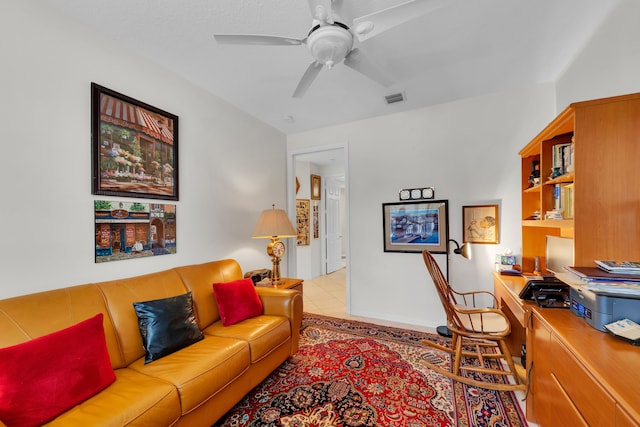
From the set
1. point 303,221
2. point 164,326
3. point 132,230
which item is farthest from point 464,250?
point 303,221

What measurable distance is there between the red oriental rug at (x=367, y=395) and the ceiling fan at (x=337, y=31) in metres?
2.30

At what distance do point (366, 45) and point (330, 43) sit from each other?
2.49ft

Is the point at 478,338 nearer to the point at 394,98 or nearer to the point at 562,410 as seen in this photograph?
the point at 562,410

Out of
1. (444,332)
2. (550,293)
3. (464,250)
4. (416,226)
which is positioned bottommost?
(444,332)

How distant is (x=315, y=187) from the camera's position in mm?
5910

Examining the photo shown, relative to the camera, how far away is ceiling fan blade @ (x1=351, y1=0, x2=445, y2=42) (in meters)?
1.26

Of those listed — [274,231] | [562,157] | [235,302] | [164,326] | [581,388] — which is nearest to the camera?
[581,388]

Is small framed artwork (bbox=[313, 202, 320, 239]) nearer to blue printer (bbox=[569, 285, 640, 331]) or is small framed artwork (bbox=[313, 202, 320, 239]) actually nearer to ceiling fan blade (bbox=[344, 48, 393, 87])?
ceiling fan blade (bbox=[344, 48, 393, 87])

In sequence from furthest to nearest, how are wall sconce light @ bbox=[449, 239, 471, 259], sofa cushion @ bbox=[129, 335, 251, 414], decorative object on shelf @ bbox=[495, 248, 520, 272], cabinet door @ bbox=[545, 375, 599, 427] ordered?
wall sconce light @ bbox=[449, 239, 471, 259], decorative object on shelf @ bbox=[495, 248, 520, 272], sofa cushion @ bbox=[129, 335, 251, 414], cabinet door @ bbox=[545, 375, 599, 427]

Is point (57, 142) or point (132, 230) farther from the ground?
point (57, 142)

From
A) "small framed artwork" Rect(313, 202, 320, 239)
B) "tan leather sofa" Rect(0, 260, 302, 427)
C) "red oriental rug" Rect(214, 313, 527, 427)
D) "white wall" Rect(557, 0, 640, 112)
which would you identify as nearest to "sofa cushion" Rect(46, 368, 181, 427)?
"tan leather sofa" Rect(0, 260, 302, 427)

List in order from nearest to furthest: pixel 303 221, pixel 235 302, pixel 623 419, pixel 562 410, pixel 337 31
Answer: pixel 623 419, pixel 562 410, pixel 337 31, pixel 235 302, pixel 303 221

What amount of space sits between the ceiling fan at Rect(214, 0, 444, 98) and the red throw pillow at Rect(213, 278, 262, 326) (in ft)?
6.06

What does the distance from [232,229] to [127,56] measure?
5.94 ft
